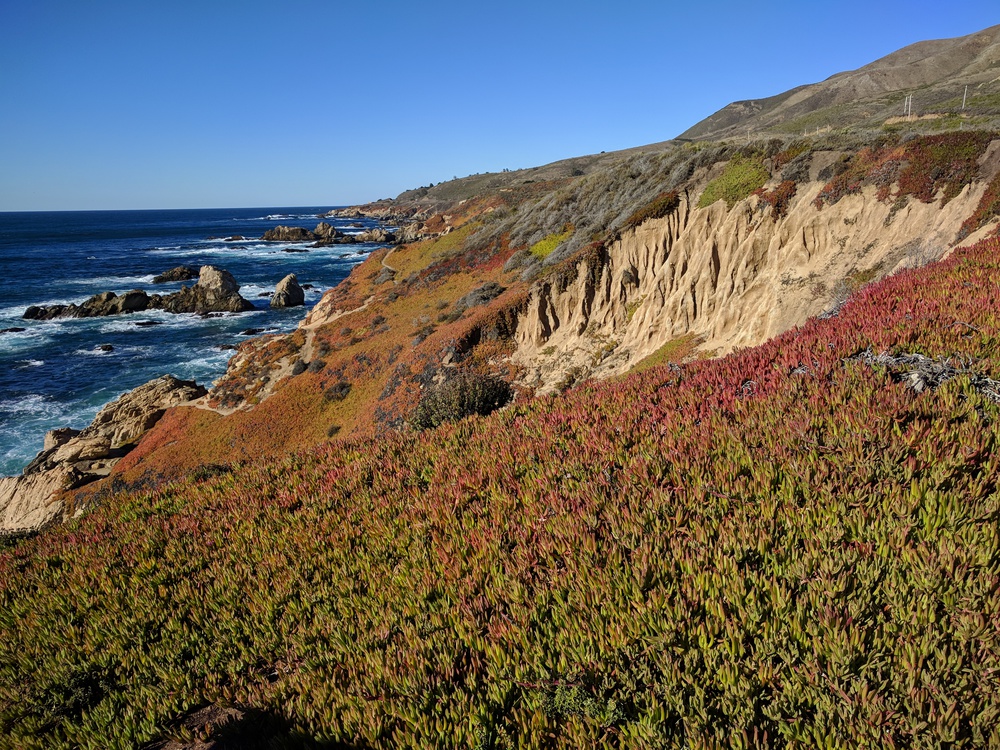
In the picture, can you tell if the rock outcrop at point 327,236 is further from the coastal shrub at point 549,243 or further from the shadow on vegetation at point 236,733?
the shadow on vegetation at point 236,733

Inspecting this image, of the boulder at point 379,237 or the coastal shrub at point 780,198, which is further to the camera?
the boulder at point 379,237

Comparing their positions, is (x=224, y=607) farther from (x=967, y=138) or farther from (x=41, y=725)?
(x=967, y=138)

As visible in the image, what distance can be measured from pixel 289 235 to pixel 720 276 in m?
143

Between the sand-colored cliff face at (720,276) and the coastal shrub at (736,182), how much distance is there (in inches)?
27.6

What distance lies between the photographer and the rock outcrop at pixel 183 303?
2542 inches

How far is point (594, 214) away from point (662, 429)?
122ft

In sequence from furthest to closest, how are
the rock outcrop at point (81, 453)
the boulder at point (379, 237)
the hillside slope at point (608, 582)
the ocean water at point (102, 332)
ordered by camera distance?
the boulder at point (379, 237) < the ocean water at point (102, 332) < the rock outcrop at point (81, 453) < the hillside slope at point (608, 582)

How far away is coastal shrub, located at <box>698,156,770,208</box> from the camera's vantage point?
2592cm

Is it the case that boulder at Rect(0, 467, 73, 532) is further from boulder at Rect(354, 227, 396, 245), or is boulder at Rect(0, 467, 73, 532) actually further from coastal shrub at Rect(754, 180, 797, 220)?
boulder at Rect(354, 227, 396, 245)

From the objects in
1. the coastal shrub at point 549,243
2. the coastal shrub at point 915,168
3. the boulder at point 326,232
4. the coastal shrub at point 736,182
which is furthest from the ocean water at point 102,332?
the coastal shrub at point 915,168

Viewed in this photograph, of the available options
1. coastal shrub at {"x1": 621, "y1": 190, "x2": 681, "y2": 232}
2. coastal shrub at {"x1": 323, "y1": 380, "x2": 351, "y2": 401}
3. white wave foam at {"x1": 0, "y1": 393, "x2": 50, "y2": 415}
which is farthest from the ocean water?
coastal shrub at {"x1": 621, "y1": 190, "x2": 681, "y2": 232}

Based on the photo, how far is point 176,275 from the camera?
84.9 m

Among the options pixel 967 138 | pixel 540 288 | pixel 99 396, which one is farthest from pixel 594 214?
pixel 99 396

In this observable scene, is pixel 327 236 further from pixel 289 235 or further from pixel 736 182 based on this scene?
pixel 736 182
